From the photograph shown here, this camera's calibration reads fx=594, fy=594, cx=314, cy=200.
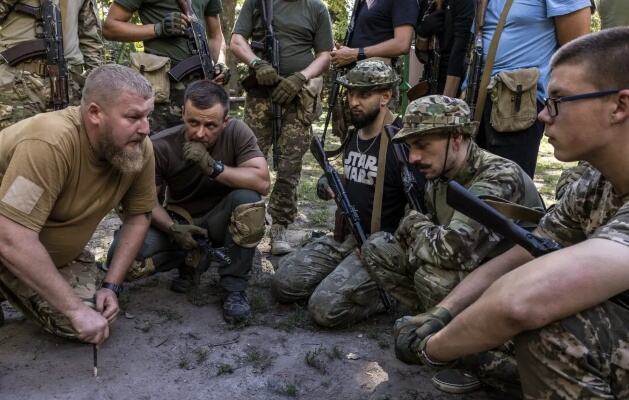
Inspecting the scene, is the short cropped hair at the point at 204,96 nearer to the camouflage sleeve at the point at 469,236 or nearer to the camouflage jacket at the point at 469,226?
the camouflage jacket at the point at 469,226

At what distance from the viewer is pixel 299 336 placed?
3594mm

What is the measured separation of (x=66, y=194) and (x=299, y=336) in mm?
1557

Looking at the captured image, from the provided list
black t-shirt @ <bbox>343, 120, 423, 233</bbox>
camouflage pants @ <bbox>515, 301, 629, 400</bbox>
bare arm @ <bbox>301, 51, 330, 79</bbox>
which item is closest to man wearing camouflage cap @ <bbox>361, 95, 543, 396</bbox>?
black t-shirt @ <bbox>343, 120, 423, 233</bbox>

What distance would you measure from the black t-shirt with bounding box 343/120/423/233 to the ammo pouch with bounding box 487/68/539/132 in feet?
2.38

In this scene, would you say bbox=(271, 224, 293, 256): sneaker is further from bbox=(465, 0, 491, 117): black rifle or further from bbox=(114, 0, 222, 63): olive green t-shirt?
bbox=(465, 0, 491, 117): black rifle

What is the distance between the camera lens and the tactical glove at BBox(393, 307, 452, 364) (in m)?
2.35

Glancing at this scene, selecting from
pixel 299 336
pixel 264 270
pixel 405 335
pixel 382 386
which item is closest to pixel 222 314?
pixel 299 336

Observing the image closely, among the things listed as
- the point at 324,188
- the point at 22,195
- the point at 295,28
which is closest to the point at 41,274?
the point at 22,195

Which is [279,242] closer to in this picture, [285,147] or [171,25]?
[285,147]

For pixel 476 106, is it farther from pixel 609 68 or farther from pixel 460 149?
pixel 609 68

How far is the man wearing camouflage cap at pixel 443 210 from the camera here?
2.86 metres

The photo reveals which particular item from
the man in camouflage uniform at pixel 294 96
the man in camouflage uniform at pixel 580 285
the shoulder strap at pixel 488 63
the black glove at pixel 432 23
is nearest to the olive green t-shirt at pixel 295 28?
the man in camouflage uniform at pixel 294 96

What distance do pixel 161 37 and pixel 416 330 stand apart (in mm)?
3365

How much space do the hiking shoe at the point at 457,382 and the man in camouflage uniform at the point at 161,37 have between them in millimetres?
2994
